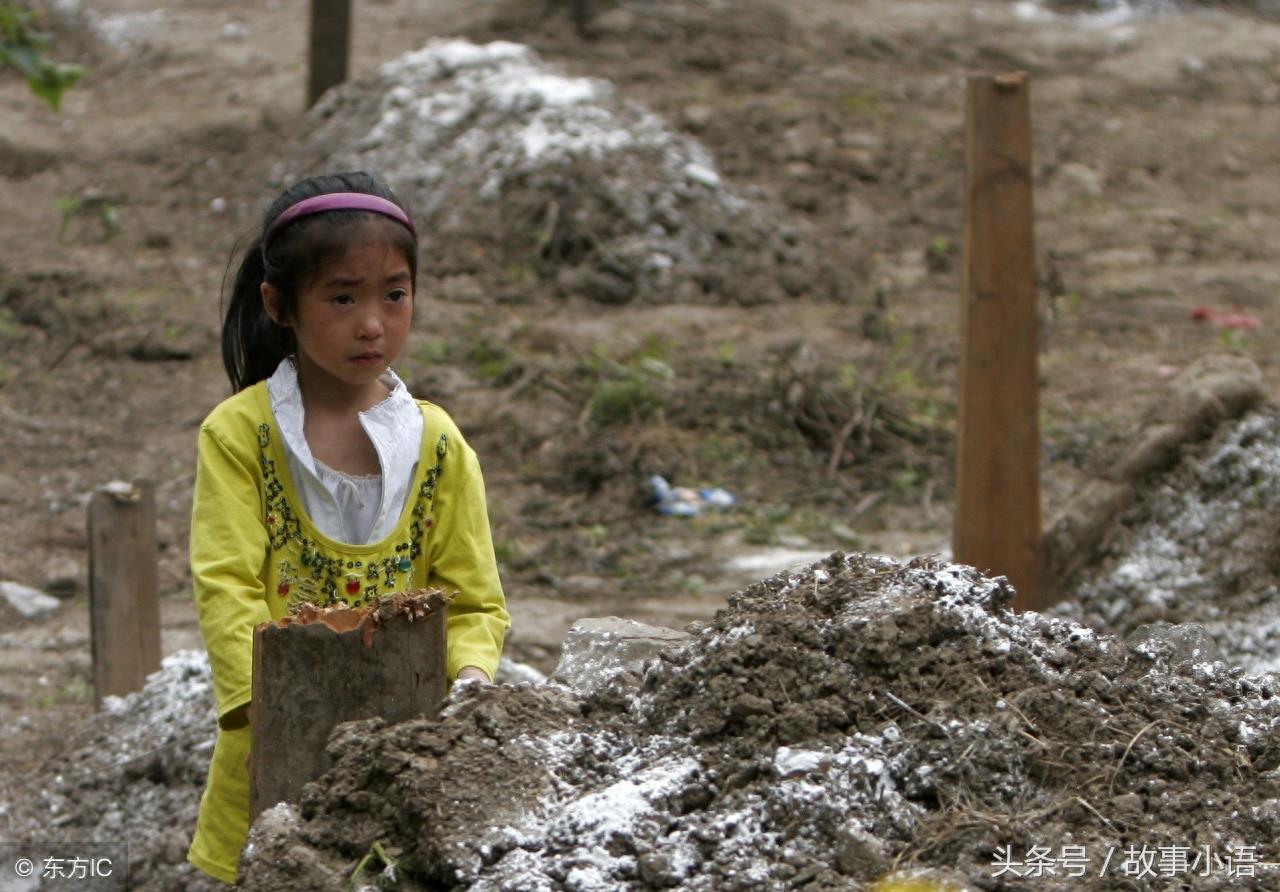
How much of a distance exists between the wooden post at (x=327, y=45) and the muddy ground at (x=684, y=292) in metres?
0.41

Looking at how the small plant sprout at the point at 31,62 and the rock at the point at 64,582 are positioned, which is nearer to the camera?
the rock at the point at 64,582

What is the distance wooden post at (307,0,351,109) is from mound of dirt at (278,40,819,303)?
768 millimetres

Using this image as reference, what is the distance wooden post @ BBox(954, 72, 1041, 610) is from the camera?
176 inches

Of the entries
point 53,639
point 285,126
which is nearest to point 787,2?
point 285,126

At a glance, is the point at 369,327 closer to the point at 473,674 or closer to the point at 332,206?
the point at 332,206

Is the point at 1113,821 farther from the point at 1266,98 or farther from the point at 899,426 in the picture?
the point at 1266,98

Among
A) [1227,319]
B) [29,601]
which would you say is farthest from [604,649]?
[1227,319]

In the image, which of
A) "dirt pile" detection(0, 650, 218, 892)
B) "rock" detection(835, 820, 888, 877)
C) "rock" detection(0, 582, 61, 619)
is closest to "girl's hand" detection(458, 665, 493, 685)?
"rock" detection(835, 820, 888, 877)

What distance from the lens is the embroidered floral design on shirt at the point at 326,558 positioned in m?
2.67

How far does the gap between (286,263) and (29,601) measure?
11.5 ft

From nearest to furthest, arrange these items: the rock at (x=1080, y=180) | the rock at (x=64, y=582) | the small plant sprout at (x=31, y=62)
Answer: the rock at (x=64, y=582)
the small plant sprout at (x=31, y=62)
the rock at (x=1080, y=180)

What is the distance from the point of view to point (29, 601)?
5.74 meters

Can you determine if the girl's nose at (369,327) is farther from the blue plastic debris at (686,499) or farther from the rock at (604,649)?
the blue plastic debris at (686,499)

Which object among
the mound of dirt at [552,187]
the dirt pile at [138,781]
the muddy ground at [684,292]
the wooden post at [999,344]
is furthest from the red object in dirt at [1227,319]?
the dirt pile at [138,781]
